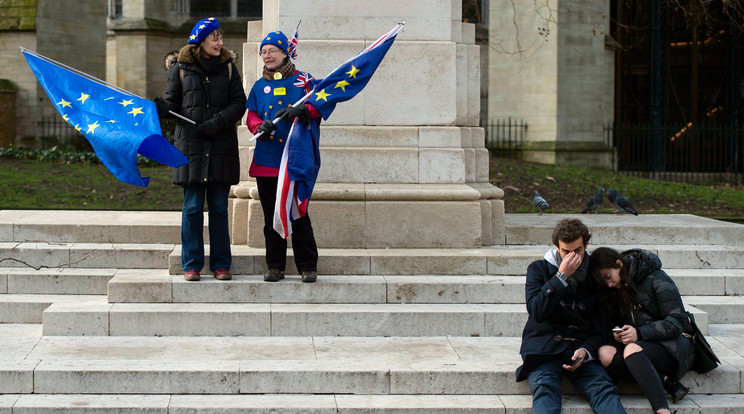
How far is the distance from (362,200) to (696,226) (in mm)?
3288

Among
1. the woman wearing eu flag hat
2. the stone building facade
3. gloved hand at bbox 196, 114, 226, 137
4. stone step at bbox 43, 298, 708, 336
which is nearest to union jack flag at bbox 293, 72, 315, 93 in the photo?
the woman wearing eu flag hat

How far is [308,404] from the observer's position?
5.49 meters

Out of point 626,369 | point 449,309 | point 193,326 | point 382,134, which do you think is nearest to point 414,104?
point 382,134

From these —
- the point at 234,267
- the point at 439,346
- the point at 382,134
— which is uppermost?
the point at 382,134

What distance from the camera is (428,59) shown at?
8.12 metres

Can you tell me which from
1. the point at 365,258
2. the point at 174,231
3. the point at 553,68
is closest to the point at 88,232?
the point at 174,231

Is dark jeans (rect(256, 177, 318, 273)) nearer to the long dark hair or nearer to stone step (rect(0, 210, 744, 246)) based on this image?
stone step (rect(0, 210, 744, 246))

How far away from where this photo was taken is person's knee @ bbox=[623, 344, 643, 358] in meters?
5.42

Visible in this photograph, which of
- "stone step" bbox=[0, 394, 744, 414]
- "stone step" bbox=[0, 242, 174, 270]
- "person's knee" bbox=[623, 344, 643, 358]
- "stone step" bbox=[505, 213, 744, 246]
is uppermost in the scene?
"stone step" bbox=[505, 213, 744, 246]

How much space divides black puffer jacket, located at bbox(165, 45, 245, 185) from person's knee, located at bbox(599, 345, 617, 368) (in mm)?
3141

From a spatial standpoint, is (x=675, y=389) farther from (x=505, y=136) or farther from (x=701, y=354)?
(x=505, y=136)

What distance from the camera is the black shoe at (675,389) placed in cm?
557

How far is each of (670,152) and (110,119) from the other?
19321mm

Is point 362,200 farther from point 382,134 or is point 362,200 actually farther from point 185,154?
point 185,154
